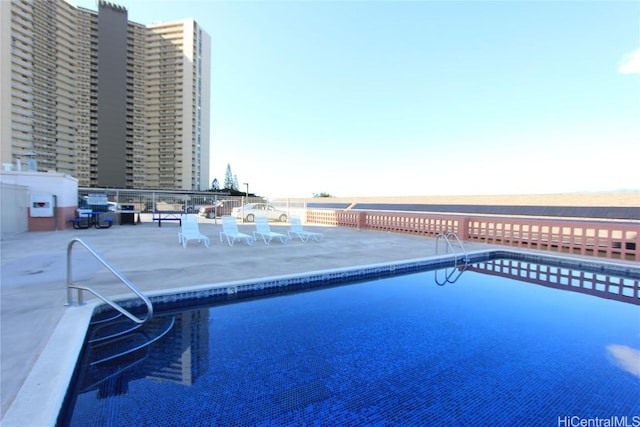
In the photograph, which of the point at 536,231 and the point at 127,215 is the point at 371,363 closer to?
the point at 536,231

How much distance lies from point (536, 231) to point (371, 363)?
26.0 ft

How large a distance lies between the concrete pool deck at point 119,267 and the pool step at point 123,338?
1.39 ft

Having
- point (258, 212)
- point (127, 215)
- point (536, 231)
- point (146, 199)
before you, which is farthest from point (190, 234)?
point (536, 231)

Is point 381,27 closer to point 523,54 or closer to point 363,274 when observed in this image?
point 523,54

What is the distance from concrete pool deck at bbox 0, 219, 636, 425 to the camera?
265 centimetres

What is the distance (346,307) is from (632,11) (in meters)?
13.8

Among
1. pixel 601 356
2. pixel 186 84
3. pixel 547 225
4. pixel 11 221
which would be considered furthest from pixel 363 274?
pixel 186 84

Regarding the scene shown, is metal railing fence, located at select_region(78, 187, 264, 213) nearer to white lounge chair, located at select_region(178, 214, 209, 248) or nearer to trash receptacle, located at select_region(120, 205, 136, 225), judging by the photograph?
trash receptacle, located at select_region(120, 205, 136, 225)

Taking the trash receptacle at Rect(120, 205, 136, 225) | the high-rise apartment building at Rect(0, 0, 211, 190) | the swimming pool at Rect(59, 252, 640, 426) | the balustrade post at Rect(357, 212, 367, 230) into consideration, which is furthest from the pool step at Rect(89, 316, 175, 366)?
the high-rise apartment building at Rect(0, 0, 211, 190)

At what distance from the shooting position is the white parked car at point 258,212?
17.2 m

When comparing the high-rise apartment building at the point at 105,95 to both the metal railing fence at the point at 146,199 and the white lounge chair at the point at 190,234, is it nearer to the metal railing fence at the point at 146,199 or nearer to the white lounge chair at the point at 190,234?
the metal railing fence at the point at 146,199

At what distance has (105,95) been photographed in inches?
2056

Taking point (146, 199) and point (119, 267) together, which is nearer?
point (119, 267)

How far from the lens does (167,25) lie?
Answer: 188ft
